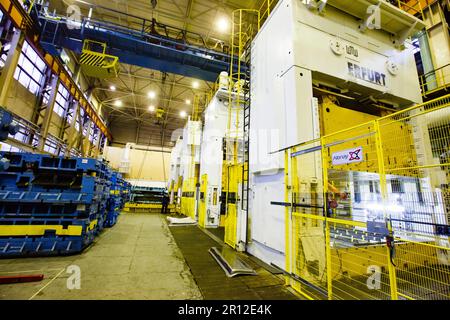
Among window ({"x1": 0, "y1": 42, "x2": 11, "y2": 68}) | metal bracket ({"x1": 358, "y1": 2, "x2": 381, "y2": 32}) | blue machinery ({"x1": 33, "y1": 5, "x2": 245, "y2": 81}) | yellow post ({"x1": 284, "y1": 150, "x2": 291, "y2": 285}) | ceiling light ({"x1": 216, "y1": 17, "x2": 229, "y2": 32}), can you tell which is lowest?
yellow post ({"x1": 284, "y1": 150, "x2": 291, "y2": 285})

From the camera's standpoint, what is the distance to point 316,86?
427 cm

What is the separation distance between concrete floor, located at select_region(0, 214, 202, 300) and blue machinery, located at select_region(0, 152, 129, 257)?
29cm

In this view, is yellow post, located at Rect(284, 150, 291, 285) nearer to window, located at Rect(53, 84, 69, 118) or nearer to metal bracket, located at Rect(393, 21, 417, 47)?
metal bracket, located at Rect(393, 21, 417, 47)

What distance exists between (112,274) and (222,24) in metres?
12.4

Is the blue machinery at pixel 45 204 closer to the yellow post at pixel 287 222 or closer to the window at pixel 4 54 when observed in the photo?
the yellow post at pixel 287 222

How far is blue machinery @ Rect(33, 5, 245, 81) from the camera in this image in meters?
6.91

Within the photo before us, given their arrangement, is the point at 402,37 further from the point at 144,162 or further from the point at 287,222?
the point at 144,162

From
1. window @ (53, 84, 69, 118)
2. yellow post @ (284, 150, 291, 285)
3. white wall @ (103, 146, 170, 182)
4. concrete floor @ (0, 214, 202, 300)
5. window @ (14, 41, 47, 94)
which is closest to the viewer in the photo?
concrete floor @ (0, 214, 202, 300)

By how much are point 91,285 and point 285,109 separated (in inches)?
175

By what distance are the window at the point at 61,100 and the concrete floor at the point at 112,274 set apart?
33.9 feet

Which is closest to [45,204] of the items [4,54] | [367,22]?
[4,54]

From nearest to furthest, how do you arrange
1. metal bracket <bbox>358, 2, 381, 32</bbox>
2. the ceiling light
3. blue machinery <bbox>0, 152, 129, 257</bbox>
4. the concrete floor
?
the concrete floor, blue machinery <bbox>0, 152, 129, 257</bbox>, metal bracket <bbox>358, 2, 381, 32</bbox>, the ceiling light

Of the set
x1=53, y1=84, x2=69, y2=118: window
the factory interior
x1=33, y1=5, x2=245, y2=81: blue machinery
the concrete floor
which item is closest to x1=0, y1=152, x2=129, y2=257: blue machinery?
the factory interior
